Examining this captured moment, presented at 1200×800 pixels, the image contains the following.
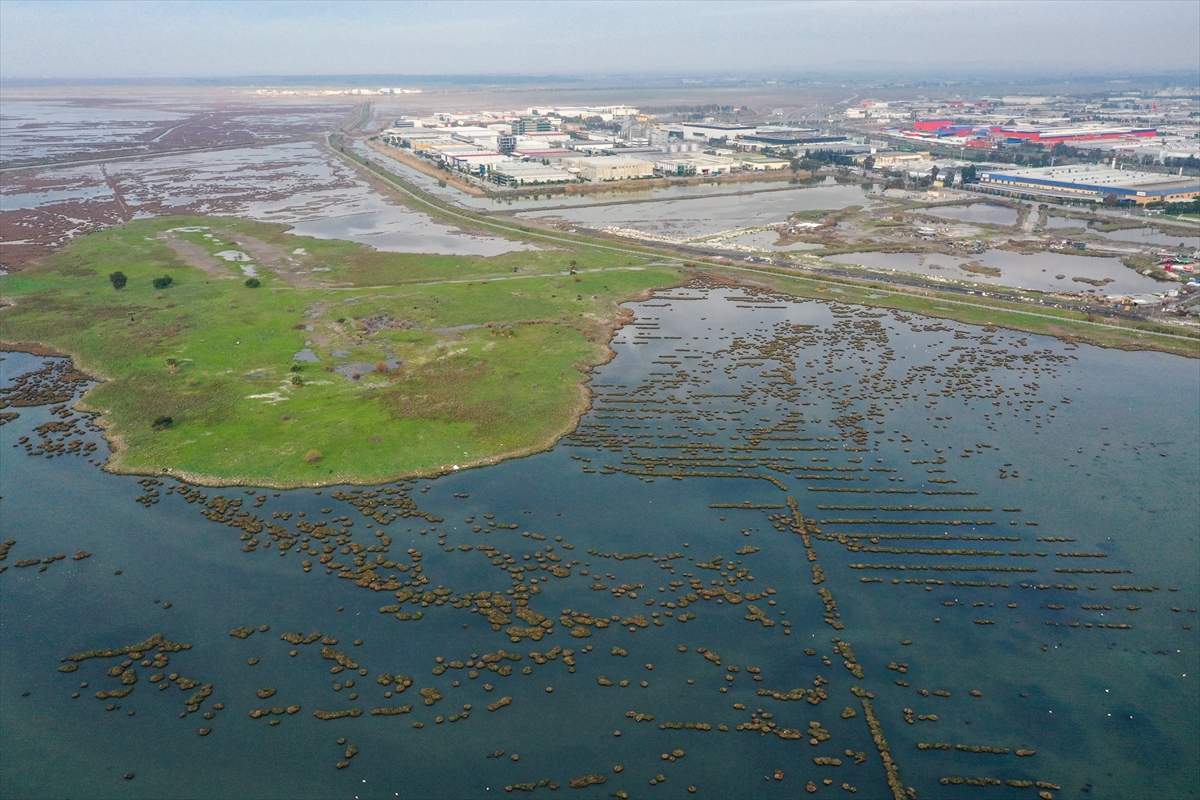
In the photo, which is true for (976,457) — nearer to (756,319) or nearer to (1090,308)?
(756,319)

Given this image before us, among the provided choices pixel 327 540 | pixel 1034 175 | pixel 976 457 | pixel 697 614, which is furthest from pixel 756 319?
pixel 1034 175

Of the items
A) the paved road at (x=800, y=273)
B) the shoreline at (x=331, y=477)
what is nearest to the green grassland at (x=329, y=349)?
the shoreline at (x=331, y=477)

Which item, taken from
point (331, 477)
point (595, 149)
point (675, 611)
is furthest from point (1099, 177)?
point (331, 477)

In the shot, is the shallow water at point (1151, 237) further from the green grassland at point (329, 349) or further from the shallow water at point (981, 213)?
the green grassland at point (329, 349)

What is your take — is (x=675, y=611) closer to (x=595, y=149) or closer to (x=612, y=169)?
(x=612, y=169)

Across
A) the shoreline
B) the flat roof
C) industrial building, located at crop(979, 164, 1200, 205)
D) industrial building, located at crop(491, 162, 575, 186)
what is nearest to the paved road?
industrial building, located at crop(491, 162, 575, 186)

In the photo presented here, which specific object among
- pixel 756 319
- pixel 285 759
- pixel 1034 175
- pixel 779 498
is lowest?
pixel 285 759
